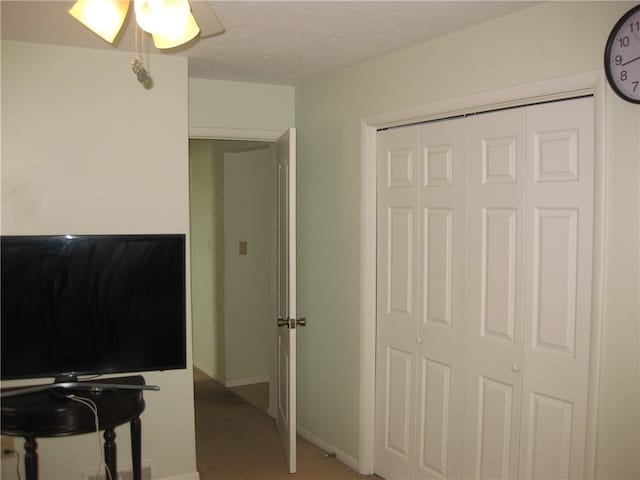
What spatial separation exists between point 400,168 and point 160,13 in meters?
1.85

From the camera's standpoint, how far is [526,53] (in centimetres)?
253

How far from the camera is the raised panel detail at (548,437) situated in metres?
2.48

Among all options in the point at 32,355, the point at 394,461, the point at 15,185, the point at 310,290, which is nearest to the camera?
the point at 32,355

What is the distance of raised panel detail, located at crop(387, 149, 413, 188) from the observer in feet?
10.6

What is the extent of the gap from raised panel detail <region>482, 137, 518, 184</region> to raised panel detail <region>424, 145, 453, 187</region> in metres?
0.22

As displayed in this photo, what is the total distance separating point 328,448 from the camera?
3877 millimetres

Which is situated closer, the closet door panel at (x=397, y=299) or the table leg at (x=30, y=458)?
the table leg at (x=30, y=458)

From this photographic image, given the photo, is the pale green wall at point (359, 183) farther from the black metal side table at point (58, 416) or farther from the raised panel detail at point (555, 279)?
the black metal side table at point (58, 416)

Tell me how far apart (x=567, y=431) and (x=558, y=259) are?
70cm

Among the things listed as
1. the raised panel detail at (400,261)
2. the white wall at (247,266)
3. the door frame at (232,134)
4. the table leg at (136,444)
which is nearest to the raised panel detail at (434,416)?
the raised panel detail at (400,261)

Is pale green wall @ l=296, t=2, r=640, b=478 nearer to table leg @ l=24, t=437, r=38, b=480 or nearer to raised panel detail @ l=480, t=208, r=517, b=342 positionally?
raised panel detail @ l=480, t=208, r=517, b=342

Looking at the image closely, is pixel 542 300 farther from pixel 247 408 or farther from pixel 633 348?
pixel 247 408

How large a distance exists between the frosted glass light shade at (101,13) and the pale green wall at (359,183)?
1.62 m

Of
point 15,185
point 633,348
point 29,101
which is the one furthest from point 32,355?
point 633,348
